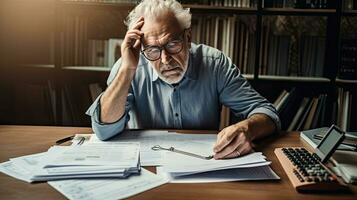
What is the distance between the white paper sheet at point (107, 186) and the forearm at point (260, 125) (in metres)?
0.41

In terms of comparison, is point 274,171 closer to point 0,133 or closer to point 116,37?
point 0,133

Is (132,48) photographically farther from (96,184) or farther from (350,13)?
(350,13)

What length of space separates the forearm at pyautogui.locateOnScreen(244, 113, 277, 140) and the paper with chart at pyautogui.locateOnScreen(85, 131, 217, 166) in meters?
0.12

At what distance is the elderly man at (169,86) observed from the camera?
1375 millimetres

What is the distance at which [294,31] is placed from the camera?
2.42 meters

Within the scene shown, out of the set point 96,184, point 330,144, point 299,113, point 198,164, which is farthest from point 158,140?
point 299,113

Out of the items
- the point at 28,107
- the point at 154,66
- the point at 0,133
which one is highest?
the point at 154,66

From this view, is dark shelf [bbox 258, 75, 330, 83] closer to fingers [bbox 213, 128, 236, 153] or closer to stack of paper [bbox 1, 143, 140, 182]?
fingers [bbox 213, 128, 236, 153]

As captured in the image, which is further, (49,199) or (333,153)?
(333,153)

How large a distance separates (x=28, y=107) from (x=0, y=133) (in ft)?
3.71

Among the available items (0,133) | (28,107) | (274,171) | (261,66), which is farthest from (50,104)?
(274,171)

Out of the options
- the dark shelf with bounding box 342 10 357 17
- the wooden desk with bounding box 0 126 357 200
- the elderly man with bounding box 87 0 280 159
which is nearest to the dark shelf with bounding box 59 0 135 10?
the elderly man with bounding box 87 0 280 159

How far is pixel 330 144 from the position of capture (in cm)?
104

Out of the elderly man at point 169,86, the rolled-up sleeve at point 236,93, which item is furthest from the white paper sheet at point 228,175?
the rolled-up sleeve at point 236,93
